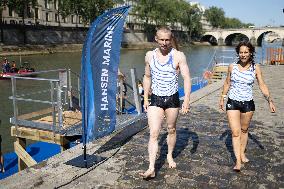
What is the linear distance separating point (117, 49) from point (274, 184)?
10.7 ft

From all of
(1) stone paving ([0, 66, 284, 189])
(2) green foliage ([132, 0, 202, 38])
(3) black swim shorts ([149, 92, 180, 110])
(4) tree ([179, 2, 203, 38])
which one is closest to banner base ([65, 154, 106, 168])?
(1) stone paving ([0, 66, 284, 189])

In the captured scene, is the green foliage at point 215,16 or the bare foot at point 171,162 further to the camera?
the green foliage at point 215,16

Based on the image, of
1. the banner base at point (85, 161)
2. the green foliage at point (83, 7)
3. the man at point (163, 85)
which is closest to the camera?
the man at point (163, 85)

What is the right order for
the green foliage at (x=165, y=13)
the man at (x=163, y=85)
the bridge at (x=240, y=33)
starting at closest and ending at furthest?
the man at (x=163, y=85) → the green foliage at (x=165, y=13) → the bridge at (x=240, y=33)

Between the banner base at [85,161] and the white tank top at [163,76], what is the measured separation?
164 centimetres

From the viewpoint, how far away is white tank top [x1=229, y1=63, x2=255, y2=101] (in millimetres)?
5816

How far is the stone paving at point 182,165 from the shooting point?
213 inches

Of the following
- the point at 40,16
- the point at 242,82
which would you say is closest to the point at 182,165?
the point at 242,82

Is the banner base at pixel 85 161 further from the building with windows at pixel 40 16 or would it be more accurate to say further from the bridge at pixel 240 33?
the bridge at pixel 240 33

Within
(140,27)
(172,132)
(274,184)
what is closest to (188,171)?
(172,132)

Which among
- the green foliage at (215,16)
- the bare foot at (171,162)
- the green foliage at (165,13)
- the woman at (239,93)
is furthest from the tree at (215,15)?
the bare foot at (171,162)

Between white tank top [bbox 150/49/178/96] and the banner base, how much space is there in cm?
164

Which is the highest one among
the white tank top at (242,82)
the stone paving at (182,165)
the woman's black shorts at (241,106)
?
the white tank top at (242,82)

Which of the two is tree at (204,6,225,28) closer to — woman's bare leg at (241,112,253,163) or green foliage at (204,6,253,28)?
green foliage at (204,6,253,28)
